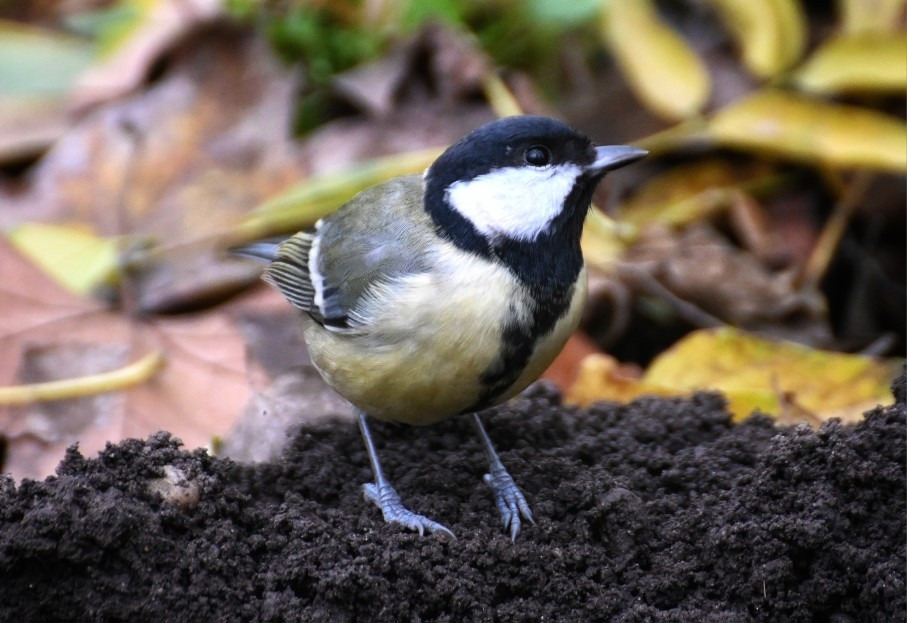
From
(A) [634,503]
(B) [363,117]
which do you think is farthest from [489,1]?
(A) [634,503]

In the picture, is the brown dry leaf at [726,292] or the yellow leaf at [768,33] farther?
the yellow leaf at [768,33]

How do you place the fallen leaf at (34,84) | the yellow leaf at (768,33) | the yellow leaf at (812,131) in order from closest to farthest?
the yellow leaf at (812,131)
the yellow leaf at (768,33)
the fallen leaf at (34,84)

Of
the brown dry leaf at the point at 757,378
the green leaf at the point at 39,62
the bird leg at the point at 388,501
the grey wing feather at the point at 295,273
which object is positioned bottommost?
the green leaf at the point at 39,62

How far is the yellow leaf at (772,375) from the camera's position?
2.92 meters

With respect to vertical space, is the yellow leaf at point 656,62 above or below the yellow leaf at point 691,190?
above

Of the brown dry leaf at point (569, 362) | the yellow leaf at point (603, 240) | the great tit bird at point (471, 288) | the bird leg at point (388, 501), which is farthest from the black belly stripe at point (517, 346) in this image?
the yellow leaf at point (603, 240)

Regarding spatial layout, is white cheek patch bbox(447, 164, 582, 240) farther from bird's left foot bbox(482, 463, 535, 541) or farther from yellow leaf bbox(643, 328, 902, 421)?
yellow leaf bbox(643, 328, 902, 421)

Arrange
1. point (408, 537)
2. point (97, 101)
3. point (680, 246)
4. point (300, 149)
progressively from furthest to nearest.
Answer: point (97, 101), point (300, 149), point (680, 246), point (408, 537)

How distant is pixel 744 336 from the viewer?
3.25 m

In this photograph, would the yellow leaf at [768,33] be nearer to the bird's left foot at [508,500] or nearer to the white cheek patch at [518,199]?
the white cheek patch at [518,199]

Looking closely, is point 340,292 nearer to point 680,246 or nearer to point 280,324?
point 280,324

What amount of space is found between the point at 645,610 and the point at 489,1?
3.22 meters

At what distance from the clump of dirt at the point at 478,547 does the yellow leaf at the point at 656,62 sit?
205 cm

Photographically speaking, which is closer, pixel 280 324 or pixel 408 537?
pixel 408 537
